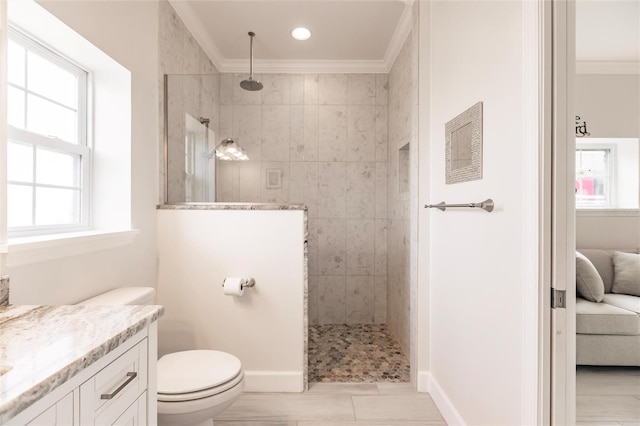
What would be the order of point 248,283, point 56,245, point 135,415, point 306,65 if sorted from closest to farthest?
point 135,415 → point 56,245 → point 248,283 → point 306,65

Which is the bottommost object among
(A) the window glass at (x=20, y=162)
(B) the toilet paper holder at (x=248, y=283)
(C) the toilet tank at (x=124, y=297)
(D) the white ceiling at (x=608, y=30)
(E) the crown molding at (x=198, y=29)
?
(B) the toilet paper holder at (x=248, y=283)

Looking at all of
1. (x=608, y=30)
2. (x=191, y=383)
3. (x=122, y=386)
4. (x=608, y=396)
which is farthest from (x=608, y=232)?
(x=191, y=383)

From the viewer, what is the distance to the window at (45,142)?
53.8 inches

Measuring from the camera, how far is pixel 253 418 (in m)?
1.85

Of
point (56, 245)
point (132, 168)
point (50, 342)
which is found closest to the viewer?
point (50, 342)

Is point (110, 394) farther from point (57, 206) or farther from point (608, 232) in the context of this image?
point (608, 232)

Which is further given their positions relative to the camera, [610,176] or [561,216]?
[561,216]

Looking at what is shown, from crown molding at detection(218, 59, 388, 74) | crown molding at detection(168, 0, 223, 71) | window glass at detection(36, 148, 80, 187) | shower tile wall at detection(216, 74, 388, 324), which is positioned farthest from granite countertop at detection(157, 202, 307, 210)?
crown molding at detection(218, 59, 388, 74)

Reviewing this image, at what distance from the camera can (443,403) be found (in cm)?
185

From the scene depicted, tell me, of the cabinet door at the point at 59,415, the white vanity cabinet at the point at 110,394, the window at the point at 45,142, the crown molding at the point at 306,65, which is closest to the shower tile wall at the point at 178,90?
the window at the point at 45,142

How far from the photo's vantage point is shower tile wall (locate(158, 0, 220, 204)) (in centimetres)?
214

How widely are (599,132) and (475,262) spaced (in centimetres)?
71

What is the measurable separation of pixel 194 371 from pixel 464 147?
5.32 feet

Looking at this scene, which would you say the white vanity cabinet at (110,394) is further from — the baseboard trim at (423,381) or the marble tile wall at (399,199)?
the marble tile wall at (399,199)
